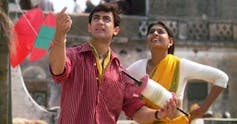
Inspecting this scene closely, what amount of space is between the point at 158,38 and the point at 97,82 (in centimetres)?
96

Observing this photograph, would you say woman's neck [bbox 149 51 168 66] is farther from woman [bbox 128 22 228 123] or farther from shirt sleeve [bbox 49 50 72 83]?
shirt sleeve [bbox 49 50 72 83]

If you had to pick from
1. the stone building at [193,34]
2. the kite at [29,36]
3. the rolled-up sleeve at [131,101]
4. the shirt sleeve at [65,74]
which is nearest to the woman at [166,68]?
the rolled-up sleeve at [131,101]

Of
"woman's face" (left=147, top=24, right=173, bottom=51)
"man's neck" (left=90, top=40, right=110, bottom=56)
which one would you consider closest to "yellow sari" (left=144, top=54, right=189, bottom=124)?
"woman's face" (left=147, top=24, right=173, bottom=51)

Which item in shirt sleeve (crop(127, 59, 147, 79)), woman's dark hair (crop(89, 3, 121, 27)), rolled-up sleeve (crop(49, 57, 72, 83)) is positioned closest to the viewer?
rolled-up sleeve (crop(49, 57, 72, 83))

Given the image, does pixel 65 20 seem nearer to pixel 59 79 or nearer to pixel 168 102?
pixel 59 79

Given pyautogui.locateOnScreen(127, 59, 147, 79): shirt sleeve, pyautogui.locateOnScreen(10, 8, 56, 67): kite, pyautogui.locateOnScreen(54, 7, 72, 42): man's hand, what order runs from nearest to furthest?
pyautogui.locateOnScreen(54, 7, 72, 42): man's hand → pyautogui.locateOnScreen(127, 59, 147, 79): shirt sleeve → pyautogui.locateOnScreen(10, 8, 56, 67): kite

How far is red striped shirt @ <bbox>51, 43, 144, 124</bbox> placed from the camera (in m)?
3.96

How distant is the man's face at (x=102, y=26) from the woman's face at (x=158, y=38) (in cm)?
67

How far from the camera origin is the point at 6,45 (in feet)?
21.0

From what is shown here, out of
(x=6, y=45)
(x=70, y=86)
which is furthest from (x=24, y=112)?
(x=70, y=86)

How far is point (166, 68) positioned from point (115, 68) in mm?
737

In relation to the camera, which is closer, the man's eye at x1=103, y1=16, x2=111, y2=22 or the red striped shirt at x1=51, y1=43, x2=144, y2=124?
the red striped shirt at x1=51, y1=43, x2=144, y2=124

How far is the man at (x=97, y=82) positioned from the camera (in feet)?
13.0

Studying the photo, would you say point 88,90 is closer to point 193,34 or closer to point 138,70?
point 138,70
